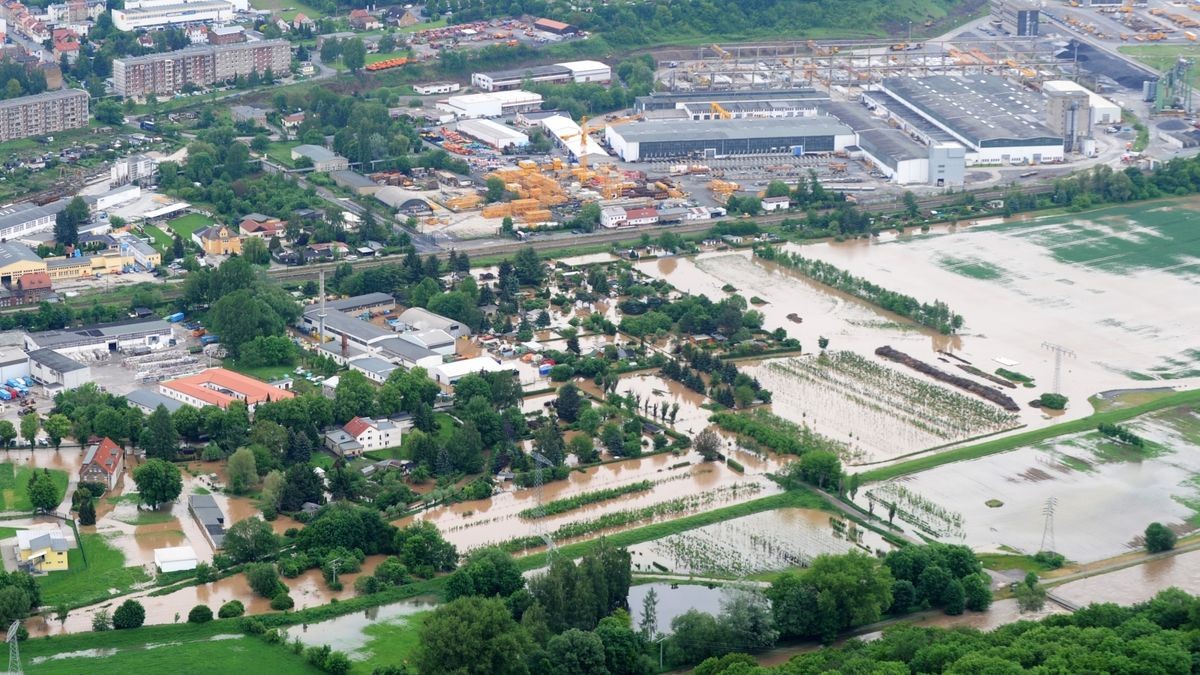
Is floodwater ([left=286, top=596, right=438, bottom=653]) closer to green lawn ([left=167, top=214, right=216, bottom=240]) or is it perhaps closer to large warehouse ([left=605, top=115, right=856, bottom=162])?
green lawn ([left=167, top=214, right=216, bottom=240])

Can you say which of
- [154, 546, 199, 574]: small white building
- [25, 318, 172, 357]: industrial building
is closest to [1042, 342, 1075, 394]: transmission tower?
[154, 546, 199, 574]: small white building

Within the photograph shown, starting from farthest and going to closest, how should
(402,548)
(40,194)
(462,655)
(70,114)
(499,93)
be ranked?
(499,93) → (70,114) → (40,194) → (402,548) → (462,655)

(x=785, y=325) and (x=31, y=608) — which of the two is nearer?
(x=31, y=608)

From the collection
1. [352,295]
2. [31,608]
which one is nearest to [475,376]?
[352,295]

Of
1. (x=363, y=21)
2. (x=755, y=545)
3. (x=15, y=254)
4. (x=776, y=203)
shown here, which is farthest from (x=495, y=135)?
(x=755, y=545)

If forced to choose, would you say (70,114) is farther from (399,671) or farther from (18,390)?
(399,671)

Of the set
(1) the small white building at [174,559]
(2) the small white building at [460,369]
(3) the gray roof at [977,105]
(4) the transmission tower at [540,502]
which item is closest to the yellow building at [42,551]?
(1) the small white building at [174,559]

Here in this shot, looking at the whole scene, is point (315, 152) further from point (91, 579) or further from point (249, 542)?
point (91, 579)
